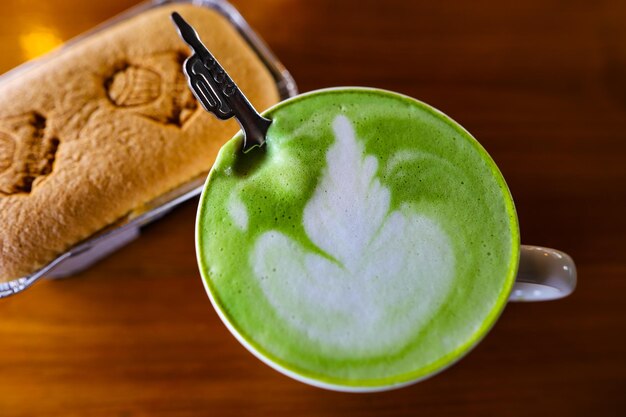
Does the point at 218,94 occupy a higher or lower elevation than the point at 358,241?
higher

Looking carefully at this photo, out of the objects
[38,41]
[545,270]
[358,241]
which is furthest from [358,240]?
[38,41]

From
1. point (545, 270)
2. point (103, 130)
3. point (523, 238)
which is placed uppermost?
point (103, 130)

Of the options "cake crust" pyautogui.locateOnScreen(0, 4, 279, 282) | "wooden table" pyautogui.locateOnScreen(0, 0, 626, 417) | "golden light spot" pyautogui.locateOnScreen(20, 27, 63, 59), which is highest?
"golden light spot" pyautogui.locateOnScreen(20, 27, 63, 59)

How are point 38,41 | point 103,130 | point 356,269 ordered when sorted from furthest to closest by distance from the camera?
1. point 38,41
2. point 103,130
3. point 356,269

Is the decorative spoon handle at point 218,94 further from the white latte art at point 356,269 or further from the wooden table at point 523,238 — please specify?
the wooden table at point 523,238

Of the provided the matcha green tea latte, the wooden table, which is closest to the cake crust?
the wooden table

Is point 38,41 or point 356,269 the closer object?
point 356,269

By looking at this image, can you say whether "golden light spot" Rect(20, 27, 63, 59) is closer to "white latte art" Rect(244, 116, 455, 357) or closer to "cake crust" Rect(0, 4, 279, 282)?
"cake crust" Rect(0, 4, 279, 282)

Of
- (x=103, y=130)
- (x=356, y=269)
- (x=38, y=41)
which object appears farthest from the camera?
(x=38, y=41)

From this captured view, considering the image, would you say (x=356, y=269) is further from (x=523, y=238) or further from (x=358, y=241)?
(x=523, y=238)
